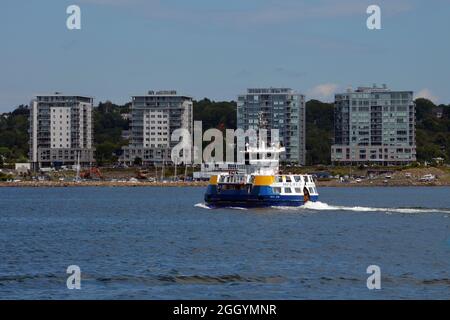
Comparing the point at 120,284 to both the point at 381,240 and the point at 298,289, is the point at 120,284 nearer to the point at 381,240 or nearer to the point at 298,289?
the point at 298,289

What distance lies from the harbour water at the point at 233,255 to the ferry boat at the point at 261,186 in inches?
71.4

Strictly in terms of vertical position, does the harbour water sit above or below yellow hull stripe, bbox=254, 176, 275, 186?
below

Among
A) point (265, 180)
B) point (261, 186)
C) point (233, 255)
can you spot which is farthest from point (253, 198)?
point (233, 255)

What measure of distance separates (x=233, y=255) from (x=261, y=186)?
140ft

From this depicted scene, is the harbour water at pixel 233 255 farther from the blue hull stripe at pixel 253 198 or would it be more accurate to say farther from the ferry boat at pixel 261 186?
the ferry boat at pixel 261 186

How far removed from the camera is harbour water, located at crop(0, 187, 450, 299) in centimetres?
5003

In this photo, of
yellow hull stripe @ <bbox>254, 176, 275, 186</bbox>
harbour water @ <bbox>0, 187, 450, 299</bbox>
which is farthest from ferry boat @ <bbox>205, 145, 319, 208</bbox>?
harbour water @ <bbox>0, 187, 450, 299</bbox>

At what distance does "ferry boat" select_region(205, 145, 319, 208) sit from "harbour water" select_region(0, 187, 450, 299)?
5.95ft

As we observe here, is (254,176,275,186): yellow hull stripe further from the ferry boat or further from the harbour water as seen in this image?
the harbour water

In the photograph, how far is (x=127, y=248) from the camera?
7156 cm

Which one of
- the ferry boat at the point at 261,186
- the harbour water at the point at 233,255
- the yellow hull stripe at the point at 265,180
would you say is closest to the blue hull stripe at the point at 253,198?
the ferry boat at the point at 261,186
